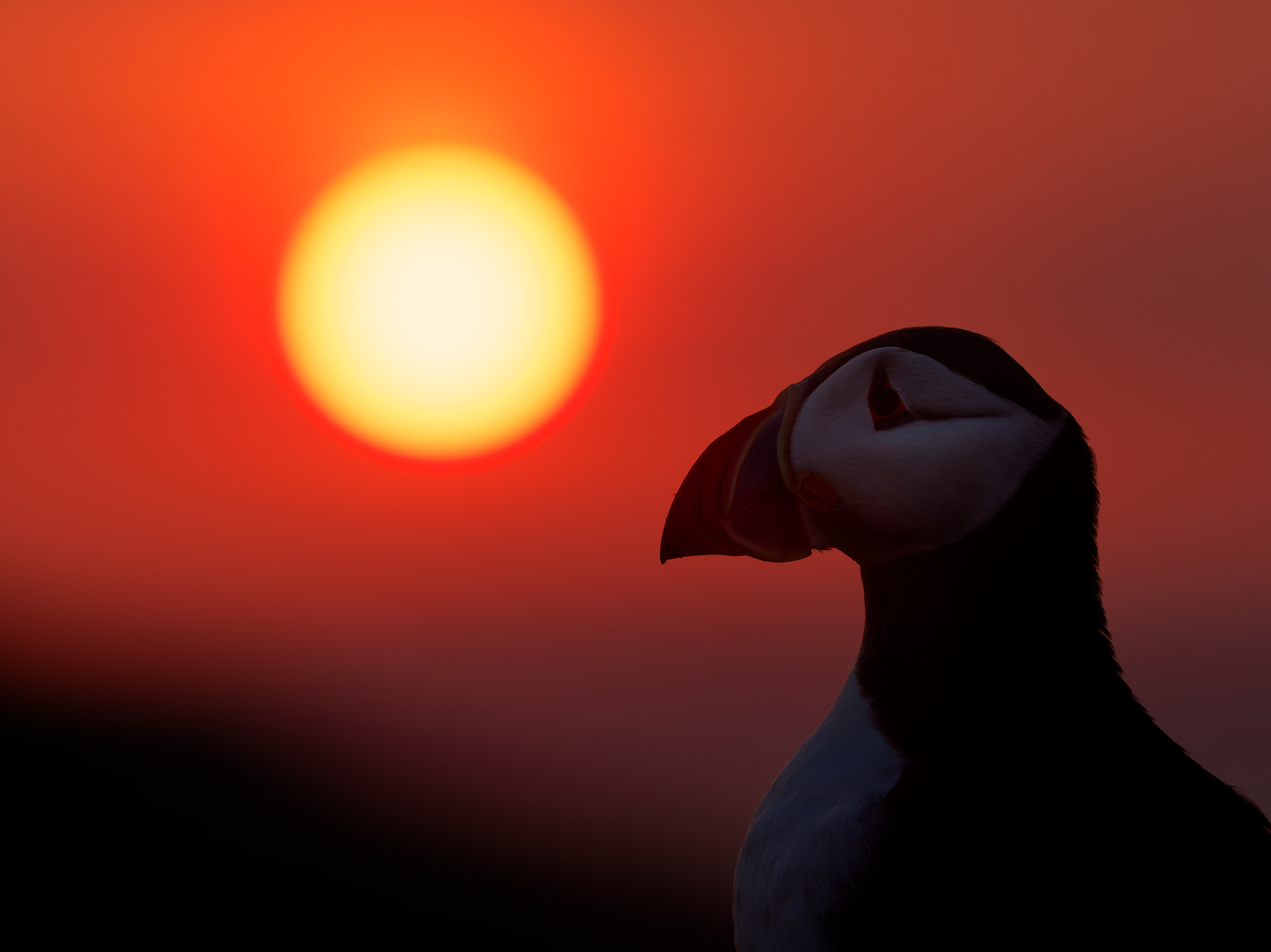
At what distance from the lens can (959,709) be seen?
1.95 m

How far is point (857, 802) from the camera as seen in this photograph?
1938 millimetres

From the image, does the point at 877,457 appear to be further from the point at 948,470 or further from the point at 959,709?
the point at 959,709

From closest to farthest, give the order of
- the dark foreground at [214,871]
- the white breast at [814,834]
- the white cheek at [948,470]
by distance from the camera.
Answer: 1. the white breast at [814,834]
2. the white cheek at [948,470]
3. the dark foreground at [214,871]

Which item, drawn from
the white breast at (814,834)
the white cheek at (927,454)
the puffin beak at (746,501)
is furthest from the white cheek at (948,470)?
the white breast at (814,834)

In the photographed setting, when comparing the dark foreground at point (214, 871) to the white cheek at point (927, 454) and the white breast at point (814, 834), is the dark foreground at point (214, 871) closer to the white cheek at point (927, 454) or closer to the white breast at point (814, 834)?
the white breast at point (814, 834)

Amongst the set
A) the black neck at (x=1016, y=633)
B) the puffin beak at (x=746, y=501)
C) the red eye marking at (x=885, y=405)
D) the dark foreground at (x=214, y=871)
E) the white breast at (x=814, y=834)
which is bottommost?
the dark foreground at (x=214, y=871)

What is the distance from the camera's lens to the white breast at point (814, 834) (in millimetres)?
1892

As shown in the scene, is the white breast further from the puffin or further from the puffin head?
the puffin head

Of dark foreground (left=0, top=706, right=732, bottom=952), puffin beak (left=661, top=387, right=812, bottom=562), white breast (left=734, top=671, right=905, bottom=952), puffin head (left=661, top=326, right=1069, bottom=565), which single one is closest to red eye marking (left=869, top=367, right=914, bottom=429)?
puffin head (left=661, top=326, right=1069, bottom=565)

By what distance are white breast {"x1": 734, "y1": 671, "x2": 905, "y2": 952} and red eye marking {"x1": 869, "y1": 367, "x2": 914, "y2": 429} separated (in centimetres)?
67

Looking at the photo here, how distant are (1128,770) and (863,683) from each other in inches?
23.3

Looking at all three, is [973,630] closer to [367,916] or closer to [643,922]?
[367,916]

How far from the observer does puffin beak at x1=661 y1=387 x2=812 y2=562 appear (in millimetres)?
2246

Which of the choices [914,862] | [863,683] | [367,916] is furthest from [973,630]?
[367,916]
